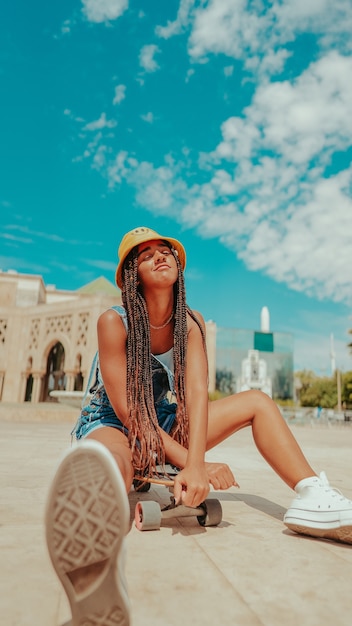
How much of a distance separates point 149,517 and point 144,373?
2.02 feet

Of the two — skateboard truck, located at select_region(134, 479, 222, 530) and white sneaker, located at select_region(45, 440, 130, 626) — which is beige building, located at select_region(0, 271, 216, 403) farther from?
Result: white sneaker, located at select_region(45, 440, 130, 626)

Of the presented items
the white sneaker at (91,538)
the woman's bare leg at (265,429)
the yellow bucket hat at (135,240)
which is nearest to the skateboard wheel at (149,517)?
the woman's bare leg at (265,429)

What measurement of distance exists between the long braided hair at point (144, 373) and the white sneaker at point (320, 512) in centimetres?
58

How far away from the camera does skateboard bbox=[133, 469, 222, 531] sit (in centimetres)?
181

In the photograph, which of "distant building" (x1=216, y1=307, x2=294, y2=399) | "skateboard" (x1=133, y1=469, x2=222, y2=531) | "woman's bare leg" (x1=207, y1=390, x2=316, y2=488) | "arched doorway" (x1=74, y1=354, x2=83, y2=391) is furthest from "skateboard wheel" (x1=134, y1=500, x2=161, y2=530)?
"distant building" (x1=216, y1=307, x2=294, y2=399)

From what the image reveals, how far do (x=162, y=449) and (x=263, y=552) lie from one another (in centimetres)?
56

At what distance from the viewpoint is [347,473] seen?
4270mm

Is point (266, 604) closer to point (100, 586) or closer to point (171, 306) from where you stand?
point (100, 586)

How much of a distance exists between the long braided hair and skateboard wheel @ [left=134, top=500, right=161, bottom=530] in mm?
131

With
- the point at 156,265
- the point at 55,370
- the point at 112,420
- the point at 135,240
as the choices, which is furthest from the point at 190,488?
the point at 55,370

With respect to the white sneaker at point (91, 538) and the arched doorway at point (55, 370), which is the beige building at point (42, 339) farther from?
the white sneaker at point (91, 538)

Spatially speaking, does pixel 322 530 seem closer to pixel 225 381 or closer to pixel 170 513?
pixel 170 513

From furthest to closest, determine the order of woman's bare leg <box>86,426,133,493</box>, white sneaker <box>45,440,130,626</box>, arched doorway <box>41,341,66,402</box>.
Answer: arched doorway <box>41,341,66,402</box>
woman's bare leg <box>86,426,133,493</box>
white sneaker <box>45,440,130,626</box>

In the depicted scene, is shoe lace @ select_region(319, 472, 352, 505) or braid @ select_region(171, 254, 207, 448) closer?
shoe lace @ select_region(319, 472, 352, 505)
